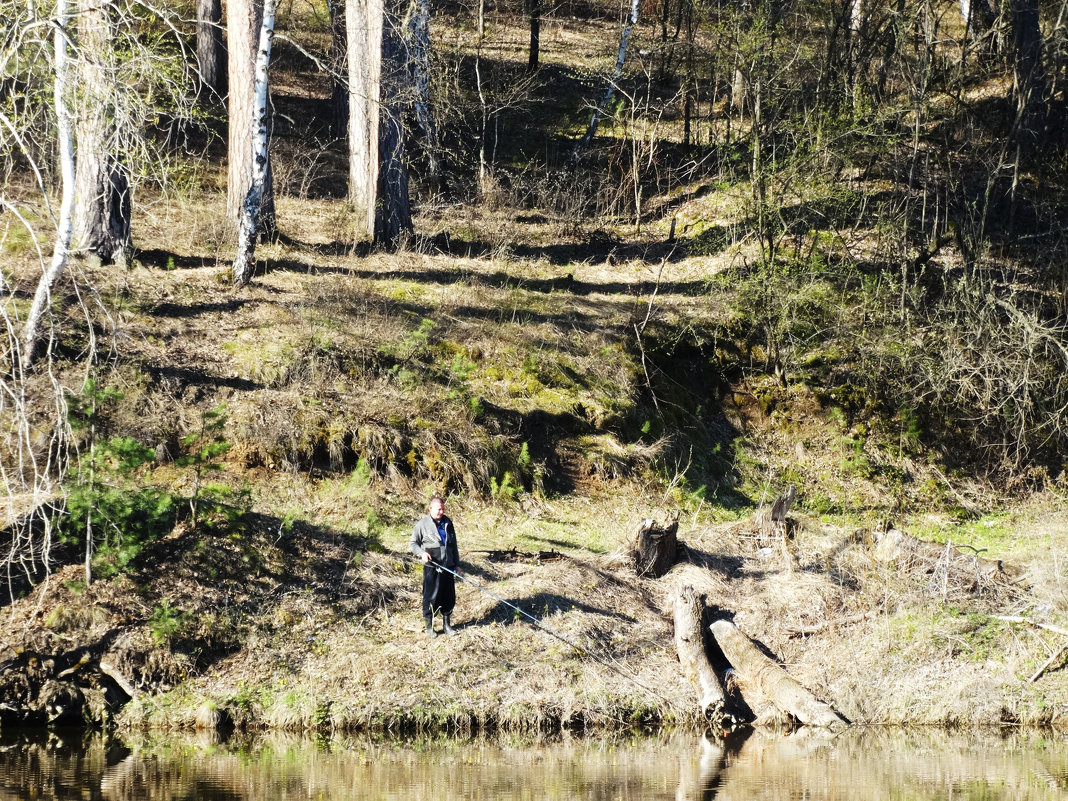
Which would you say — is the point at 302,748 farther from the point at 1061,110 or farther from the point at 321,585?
the point at 1061,110

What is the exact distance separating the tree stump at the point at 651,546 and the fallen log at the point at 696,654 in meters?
1.15

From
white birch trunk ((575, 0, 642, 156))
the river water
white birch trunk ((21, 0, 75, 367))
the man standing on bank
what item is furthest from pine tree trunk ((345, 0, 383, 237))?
the river water

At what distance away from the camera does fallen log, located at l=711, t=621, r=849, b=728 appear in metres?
10.8

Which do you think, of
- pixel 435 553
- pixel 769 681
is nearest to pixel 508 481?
pixel 435 553

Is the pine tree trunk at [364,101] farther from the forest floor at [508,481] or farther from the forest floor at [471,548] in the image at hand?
the forest floor at [471,548]

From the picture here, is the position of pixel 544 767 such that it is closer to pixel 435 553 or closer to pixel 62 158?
pixel 435 553

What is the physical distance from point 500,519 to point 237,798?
6717mm

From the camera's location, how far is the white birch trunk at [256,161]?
15359 millimetres

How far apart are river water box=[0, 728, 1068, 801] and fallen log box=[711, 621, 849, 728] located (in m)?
0.20

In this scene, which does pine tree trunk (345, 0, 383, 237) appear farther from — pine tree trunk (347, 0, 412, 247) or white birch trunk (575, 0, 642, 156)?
white birch trunk (575, 0, 642, 156)

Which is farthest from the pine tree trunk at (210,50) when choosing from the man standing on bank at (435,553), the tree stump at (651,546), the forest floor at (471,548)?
the man standing on bank at (435,553)

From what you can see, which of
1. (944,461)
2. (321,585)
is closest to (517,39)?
(944,461)

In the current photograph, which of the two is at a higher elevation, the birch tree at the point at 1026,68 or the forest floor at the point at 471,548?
the birch tree at the point at 1026,68

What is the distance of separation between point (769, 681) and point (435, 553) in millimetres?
3860
